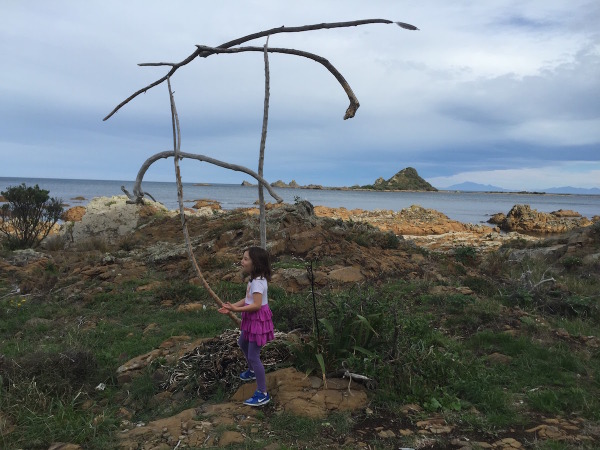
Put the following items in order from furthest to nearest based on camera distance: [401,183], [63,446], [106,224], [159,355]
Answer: [401,183]
[106,224]
[159,355]
[63,446]

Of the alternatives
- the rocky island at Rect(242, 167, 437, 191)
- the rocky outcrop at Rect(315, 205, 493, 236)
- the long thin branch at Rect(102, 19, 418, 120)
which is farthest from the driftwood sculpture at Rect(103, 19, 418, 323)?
the rocky island at Rect(242, 167, 437, 191)

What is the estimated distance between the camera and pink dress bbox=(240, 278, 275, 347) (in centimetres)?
386

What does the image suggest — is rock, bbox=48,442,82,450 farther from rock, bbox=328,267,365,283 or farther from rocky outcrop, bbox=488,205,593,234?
rocky outcrop, bbox=488,205,593,234

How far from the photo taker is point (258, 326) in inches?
152

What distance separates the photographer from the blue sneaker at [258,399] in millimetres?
3826

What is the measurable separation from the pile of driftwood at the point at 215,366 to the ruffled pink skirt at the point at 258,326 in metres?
0.65

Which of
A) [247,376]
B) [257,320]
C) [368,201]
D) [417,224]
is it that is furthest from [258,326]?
[368,201]

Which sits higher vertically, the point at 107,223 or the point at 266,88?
the point at 266,88

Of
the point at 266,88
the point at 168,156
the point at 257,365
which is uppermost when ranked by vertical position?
the point at 266,88

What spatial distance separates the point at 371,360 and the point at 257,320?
3.83 feet

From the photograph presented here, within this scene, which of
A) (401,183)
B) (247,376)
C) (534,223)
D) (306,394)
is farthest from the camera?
(401,183)

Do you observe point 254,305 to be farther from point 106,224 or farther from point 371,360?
point 106,224

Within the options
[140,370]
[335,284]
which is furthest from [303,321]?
[335,284]

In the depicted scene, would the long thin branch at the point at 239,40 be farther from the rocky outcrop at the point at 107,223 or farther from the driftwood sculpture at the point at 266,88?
the rocky outcrop at the point at 107,223
